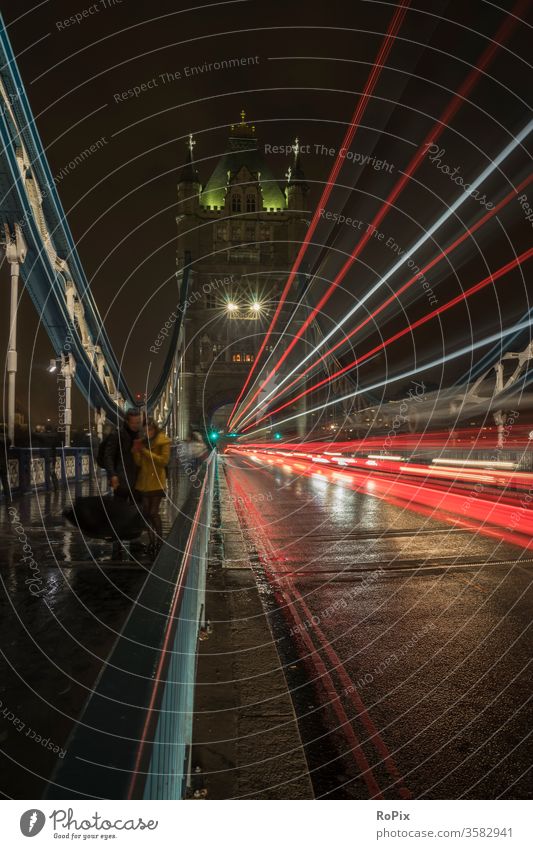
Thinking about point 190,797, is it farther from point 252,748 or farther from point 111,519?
point 111,519

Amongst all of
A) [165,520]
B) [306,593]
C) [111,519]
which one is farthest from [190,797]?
[165,520]

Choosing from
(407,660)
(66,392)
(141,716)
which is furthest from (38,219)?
(141,716)

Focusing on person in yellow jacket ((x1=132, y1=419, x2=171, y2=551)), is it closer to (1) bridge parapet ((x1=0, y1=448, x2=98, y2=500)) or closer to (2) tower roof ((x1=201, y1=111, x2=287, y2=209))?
(1) bridge parapet ((x1=0, y1=448, x2=98, y2=500))

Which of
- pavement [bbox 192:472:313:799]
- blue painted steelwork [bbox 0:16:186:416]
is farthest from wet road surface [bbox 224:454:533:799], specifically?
blue painted steelwork [bbox 0:16:186:416]

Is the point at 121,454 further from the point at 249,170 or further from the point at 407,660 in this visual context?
the point at 249,170

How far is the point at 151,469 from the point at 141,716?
23.2ft

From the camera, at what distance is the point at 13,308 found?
1636 cm

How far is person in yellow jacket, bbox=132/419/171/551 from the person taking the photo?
8680mm

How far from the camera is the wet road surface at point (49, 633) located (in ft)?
11.3

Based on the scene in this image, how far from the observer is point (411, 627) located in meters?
6.02

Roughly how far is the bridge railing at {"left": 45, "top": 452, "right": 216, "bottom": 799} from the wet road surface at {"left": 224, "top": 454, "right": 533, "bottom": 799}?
3.30ft

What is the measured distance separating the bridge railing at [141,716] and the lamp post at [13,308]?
12669mm

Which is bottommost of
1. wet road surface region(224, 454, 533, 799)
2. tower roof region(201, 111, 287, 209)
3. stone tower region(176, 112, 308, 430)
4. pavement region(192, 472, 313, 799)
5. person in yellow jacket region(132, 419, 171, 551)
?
wet road surface region(224, 454, 533, 799)
